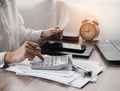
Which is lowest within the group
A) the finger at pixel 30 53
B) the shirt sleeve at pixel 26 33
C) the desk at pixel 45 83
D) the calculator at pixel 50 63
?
the shirt sleeve at pixel 26 33

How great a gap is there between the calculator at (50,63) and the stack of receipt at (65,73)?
24mm

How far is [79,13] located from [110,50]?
61 cm

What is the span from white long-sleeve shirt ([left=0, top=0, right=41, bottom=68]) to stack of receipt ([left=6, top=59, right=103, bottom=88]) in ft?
1.30

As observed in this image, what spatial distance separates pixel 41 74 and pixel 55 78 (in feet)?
0.25

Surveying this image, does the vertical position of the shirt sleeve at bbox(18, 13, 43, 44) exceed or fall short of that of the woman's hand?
it falls short

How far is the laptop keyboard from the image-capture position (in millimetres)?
1330

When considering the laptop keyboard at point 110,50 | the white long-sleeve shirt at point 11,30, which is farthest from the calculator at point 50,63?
the white long-sleeve shirt at point 11,30

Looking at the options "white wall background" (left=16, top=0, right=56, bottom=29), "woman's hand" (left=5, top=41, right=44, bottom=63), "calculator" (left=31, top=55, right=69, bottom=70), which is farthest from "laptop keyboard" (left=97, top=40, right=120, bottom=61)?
"white wall background" (left=16, top=0, right=56, bottom=29)

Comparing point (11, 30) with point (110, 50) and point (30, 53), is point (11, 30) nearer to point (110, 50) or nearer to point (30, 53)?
point (30, 53)

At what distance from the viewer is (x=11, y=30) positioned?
64.7 inches

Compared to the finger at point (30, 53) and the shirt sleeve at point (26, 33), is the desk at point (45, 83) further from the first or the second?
the shirt sleeve at point (26, 33)

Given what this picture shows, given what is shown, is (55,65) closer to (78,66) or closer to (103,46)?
(78,66)

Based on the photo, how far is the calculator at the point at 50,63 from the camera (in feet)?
3.74

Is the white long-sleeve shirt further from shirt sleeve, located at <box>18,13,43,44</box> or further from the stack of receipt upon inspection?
the stack of receipt
